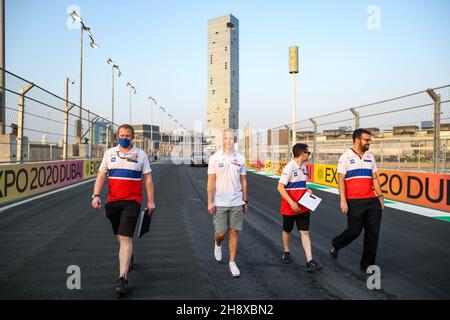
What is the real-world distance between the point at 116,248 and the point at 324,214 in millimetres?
4857

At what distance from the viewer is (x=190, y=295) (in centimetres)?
332

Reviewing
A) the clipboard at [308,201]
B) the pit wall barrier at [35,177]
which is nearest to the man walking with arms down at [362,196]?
the clipboard at [308,201]

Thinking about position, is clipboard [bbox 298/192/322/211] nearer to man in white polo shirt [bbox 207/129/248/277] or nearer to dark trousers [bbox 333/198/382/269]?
dark trousers [bbox 333/198/382/269]

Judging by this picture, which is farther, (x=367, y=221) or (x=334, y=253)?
(x=334, y=253)

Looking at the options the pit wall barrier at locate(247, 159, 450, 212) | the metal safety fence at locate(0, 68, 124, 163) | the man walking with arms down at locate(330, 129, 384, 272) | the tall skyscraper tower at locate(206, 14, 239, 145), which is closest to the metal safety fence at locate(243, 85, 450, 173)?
the pit wall barrier at locate(247, 159, 450, 212)

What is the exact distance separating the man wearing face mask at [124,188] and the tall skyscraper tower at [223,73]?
88.0 m

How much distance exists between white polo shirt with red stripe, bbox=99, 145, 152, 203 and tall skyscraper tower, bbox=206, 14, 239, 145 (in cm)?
8806

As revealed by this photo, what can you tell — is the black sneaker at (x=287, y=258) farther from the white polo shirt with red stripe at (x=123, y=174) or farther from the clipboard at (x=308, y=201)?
the white polo shirt with red stripe at (x=123, y=174)

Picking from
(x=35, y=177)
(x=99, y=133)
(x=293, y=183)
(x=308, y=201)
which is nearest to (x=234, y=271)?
(x=308, y=201)

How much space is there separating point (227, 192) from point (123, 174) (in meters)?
1.21

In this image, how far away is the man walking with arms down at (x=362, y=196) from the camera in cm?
411

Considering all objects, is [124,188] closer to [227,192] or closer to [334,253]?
[227,192]

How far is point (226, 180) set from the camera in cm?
407
